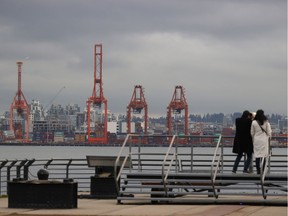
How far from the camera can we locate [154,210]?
17.7 m

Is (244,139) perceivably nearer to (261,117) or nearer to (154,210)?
(261,117)

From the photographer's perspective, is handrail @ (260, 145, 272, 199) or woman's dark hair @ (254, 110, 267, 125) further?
woman's dark hair @ (254, 110, 267, 125)

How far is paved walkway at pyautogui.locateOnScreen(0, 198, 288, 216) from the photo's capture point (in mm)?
16891

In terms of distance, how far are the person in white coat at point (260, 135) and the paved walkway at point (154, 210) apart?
151 cm

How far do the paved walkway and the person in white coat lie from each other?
151 centimetres

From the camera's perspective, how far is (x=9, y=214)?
55.0 feet

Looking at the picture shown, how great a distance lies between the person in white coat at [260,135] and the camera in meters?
19.7

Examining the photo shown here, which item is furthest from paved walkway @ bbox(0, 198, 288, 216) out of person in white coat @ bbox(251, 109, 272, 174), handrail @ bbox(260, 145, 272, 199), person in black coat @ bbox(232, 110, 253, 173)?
person in black coat @ bbox(232, 110, 253, 173)

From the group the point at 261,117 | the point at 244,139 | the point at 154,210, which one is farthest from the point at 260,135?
the point at 154,210

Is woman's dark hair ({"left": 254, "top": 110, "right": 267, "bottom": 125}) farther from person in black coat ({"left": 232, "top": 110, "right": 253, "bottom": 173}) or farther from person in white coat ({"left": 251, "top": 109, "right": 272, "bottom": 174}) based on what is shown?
person in black coat ({"left": 232, "top": 110, "right": 253, "bottom": 173})

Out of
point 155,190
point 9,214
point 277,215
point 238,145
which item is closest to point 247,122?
point 238,145

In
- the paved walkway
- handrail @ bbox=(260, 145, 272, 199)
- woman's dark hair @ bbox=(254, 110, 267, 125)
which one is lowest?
the paved walkway

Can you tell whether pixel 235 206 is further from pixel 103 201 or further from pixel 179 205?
pixel 103 201

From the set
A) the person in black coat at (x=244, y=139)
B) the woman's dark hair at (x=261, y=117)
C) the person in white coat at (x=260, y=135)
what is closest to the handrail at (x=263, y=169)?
the person in white coat at (x=260, y=135)
